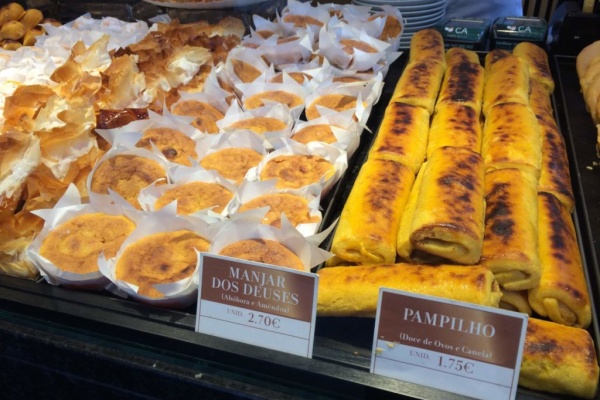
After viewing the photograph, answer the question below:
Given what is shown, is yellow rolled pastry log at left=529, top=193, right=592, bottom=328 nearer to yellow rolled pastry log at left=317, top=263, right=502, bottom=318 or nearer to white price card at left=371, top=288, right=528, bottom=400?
yellow rolled pastry log at left=317, top=263, right=502, bottom=318

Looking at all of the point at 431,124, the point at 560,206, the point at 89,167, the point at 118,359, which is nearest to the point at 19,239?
the point at 89,167

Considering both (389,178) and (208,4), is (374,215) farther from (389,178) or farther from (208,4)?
(208,4)

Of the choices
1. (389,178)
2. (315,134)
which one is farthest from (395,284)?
(315,134)

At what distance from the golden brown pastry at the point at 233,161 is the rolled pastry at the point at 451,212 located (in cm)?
63

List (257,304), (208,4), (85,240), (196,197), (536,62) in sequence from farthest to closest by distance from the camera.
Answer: (208,4)
(536,62)
(196,197)
(85,240)
(257,304)

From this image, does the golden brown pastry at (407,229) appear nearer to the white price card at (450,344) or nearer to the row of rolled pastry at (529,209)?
A: the row of rolled pastry at (529,209)

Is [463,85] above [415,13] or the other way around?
the other way around

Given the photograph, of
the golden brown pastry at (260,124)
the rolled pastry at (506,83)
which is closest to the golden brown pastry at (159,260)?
the golden brown pastry at (260,124)

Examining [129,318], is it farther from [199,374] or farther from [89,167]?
[89,167]

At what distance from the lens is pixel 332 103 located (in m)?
2.31

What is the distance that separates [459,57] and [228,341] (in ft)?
5.83

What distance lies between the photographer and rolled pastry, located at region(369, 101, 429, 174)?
5.95ft

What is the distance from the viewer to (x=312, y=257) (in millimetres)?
1466

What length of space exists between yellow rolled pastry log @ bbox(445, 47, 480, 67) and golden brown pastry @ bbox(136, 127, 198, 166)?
122 centimetres
